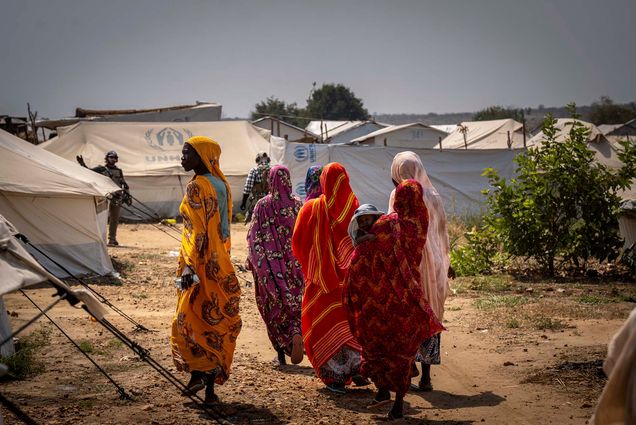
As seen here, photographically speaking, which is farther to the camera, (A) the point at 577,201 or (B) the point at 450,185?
(B) the point at 450,185

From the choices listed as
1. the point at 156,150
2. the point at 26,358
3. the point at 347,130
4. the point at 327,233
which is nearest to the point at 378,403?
the point at 327,233

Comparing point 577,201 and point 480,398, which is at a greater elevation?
point 577,201

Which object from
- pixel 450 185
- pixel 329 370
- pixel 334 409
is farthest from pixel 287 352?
pixel 450 185

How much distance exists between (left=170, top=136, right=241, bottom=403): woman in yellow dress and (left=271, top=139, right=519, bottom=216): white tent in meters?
14.1

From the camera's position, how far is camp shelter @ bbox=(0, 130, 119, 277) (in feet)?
35.1

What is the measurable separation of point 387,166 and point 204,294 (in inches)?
594

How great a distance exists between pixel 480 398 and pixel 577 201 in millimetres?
5807

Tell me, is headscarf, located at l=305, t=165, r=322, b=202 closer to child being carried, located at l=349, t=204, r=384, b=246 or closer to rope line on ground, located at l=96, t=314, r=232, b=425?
child being carried, located at l=349, t=204, r=384, b=246

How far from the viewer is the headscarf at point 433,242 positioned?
6254mm

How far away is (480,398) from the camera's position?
19.7ft

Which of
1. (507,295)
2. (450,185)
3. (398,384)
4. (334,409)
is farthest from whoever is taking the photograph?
(450,185)

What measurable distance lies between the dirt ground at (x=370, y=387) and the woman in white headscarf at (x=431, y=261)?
275 mm

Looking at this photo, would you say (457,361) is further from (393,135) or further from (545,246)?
(393,135)

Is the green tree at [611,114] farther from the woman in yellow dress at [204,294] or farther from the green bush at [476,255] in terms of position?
the woman in yellow dress at [204,294]
